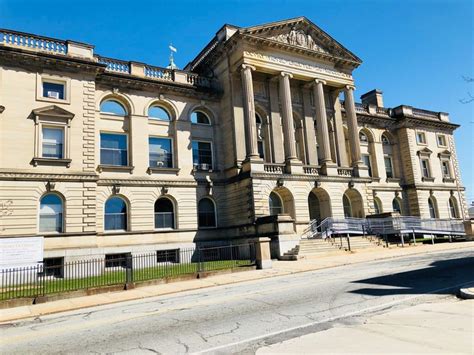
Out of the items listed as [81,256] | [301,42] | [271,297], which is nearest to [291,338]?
[271,297]

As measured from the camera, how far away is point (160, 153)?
29703 mm

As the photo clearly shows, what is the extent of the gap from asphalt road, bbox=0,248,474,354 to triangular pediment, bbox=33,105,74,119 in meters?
16.1

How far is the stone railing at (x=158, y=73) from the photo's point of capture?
30.1 m

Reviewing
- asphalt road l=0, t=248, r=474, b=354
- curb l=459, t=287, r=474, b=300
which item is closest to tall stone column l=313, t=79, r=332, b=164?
asphalt road l=0, t=248, r=474, b=354

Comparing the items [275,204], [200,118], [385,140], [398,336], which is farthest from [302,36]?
[398,336]

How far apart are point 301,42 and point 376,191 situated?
18407 mm

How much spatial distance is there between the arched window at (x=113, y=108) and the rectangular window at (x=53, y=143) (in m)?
4.20

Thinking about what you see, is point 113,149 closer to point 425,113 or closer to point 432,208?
point 432,208

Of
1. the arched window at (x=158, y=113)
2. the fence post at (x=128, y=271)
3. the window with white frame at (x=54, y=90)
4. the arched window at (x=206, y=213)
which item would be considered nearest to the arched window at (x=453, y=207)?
the arched window at (x=206, y=213)

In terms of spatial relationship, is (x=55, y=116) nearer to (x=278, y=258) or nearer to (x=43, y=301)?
(x=43, y=301)

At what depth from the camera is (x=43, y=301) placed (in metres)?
14.0

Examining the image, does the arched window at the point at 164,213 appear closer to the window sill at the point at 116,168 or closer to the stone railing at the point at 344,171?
the window sill at the point at 116,168

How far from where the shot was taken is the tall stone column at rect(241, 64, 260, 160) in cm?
2922

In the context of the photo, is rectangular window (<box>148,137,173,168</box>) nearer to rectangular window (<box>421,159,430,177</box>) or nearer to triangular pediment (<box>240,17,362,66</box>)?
triangular pediment (<box>240,17,362,66</box>)
